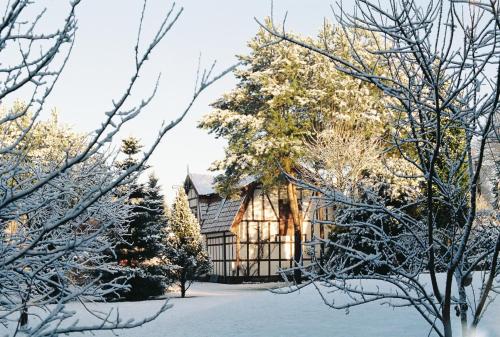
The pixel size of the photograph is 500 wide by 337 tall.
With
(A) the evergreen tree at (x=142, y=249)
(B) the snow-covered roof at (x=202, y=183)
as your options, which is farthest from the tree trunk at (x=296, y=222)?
(B) the snow-covered roof at (x=202, y=183)

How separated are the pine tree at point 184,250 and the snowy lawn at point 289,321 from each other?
24.0 ft

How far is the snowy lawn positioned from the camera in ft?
39.1

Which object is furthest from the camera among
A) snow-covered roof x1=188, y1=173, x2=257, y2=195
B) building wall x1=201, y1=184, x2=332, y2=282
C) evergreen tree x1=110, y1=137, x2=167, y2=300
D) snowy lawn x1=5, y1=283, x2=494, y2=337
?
snow-covered roof x1=188, y1=173, x2=257, y2=195

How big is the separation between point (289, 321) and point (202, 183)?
2638 centimetres

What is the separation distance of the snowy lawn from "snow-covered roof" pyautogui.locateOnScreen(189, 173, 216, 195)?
2073 centimetres

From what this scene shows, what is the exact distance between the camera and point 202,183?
39531 millimetres

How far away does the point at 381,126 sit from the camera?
87.3ft

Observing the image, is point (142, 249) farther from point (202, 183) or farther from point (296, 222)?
point (202, 183)

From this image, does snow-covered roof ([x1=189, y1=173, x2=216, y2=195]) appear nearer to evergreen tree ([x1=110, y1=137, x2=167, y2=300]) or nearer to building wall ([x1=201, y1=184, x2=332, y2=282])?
building wall ([x1=201, y1=184, x2=332, y2=282])

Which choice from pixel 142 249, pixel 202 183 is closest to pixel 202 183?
pixel 202 183

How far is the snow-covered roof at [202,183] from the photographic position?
38156 millimetres

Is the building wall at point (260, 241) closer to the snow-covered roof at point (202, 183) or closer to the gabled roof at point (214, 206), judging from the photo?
the gabled roof at point (214, 206)

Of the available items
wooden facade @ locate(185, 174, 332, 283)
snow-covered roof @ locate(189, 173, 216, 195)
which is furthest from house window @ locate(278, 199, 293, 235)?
snow-covered roof @ locate(189, 173, 216, 195)

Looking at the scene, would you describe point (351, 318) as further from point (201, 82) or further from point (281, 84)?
point (281, 84)
